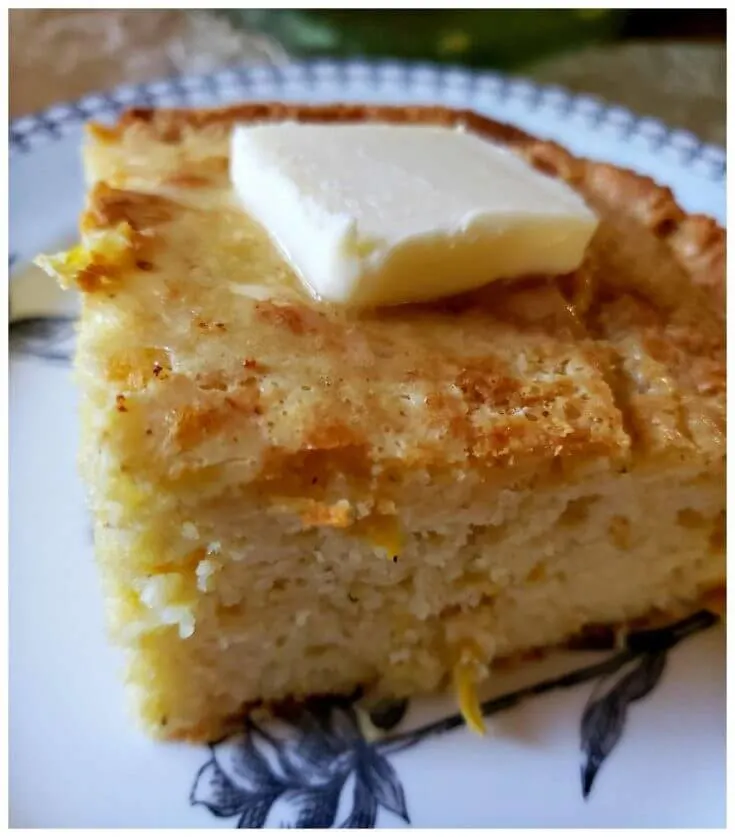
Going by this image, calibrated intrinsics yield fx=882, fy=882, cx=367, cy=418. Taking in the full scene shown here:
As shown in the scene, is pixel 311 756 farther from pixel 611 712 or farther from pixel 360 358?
pixel 360 358

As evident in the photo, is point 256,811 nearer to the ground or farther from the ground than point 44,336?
nearer to the ground

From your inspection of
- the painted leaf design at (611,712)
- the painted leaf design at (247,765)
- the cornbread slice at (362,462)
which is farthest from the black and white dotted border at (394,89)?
the painted leaf design at (247,765)

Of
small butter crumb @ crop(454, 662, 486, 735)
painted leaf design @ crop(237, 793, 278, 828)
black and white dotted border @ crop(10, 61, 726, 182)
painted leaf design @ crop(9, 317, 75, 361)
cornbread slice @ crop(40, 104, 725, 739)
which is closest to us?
cornbread slice @ crop(40, 104, 725, 739)

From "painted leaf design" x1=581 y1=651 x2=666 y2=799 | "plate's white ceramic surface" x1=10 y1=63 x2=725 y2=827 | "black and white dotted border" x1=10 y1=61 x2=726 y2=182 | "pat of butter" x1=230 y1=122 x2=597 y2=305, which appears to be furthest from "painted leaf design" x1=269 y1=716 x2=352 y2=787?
"black and white dotted border" x1=10 y1=61 x2=726 y2=182

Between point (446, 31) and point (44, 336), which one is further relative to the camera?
point (446, 31)

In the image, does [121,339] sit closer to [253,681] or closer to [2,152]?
[253,681]

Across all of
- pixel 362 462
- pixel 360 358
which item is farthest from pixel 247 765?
pixel 360 358

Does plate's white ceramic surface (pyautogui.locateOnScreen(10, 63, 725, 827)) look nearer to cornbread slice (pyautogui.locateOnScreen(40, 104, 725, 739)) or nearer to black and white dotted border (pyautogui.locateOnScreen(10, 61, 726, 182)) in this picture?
cornbread slice (pyautogui.locateOnScreen(40, 104, 725, 739))

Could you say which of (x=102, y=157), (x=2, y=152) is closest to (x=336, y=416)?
(x=102, y=157)
